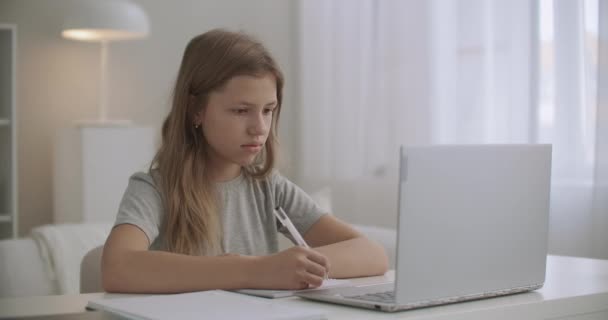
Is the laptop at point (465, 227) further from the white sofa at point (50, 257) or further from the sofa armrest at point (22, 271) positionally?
the sofa armrest at point (22, 271)

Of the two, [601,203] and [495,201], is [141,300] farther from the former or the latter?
[601,203]

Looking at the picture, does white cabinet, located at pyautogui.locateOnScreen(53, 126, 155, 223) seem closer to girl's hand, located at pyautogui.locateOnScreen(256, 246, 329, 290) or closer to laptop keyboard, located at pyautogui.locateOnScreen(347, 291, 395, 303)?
girl's hand, located at pyautogui.locateOnScreen(256, 246, 329, 290)

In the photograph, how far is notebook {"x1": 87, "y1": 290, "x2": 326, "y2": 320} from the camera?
852 mm

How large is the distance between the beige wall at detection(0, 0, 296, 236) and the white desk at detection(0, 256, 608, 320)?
266 cm

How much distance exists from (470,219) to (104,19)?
285 centimetres

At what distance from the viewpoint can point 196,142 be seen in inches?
59.5

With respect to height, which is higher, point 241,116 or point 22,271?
point 241,116

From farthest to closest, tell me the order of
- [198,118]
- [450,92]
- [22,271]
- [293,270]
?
1. [450,92]
2. [22,271]
3. [198,118]
4. [293,270]

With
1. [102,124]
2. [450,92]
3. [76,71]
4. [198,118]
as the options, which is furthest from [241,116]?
[76,71]

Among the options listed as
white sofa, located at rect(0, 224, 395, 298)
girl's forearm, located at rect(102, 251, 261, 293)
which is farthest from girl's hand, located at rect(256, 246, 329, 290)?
white sofa, located at rect(0, 224, 395, 298)

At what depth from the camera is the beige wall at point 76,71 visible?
3.95m

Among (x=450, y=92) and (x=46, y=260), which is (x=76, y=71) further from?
(x=46, y=260)

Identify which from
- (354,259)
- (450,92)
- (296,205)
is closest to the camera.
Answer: (354,259)

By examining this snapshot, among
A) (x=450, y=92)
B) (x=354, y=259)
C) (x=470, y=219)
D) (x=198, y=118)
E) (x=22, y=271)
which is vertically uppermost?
(x=450, y=92)
